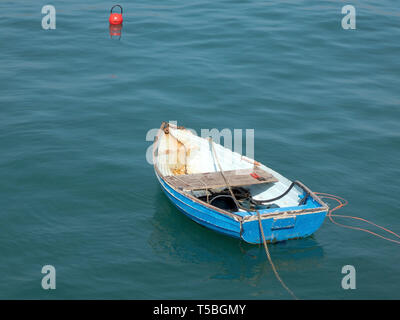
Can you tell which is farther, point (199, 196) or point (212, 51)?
point (212, 51)

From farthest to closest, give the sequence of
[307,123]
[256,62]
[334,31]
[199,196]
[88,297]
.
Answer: [334,31] < [256,62] < [307,123] < [199,196] < [88,297]

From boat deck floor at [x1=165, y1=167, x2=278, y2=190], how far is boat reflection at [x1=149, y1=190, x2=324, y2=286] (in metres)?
1.48

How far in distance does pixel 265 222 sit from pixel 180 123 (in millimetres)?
10894

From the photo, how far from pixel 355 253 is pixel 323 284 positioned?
231 cm

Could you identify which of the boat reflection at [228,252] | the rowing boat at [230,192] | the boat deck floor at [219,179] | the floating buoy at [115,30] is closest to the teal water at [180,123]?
the boat reflection at [228,252]

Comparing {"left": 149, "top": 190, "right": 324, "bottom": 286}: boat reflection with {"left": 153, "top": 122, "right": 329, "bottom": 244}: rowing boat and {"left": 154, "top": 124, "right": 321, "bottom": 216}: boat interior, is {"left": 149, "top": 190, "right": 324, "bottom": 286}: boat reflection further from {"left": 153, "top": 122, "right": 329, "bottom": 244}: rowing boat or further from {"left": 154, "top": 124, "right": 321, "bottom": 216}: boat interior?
{"left": 154, "top": 124, "right": 321, "bottom": 216}: boat interior

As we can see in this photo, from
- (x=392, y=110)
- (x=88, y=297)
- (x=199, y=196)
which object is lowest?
(x=88, y=297)

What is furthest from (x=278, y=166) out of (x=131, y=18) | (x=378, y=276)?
(x=131, y=18)

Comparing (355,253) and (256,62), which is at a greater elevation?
(256,62)

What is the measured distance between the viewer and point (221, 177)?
67.5 ft

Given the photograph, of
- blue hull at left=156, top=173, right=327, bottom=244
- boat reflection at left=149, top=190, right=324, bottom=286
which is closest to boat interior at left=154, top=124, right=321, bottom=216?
blue hull at left=156, top=173, right=327, bottom=244

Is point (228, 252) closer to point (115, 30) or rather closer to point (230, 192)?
point (230, 192)

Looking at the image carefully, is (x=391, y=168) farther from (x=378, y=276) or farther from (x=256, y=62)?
(x=256, y=62)

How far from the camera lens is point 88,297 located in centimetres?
1628
